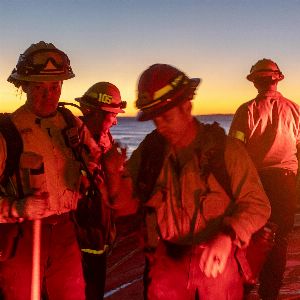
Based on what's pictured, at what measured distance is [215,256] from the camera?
327 centimetres

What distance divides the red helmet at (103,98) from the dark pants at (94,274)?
1522mm

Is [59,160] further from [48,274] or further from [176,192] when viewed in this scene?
[176,192]

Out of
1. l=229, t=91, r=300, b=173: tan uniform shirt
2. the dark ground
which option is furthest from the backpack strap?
l=229, t=91, r=300, b=173: tan uniform shirt

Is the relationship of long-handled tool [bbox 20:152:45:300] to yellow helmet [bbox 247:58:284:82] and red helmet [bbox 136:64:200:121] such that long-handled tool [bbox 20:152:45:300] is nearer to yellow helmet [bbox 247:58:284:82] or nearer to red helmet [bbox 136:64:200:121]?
red helmet [bbox 136:64:200:121]

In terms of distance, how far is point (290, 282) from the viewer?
761 cm

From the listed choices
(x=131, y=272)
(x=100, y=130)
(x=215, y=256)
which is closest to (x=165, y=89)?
(x=215, y=256)

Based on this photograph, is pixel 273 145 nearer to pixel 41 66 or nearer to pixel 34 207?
pixel 41 66

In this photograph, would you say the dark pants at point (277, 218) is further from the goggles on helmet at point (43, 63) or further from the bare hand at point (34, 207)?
the bare hand at point (34, 207)

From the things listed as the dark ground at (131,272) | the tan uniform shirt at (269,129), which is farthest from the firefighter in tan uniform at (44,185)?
the tan uniform shirt at (269,129)

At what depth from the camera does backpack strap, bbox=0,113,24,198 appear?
14.4 feet

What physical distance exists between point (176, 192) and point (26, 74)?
5.56ft

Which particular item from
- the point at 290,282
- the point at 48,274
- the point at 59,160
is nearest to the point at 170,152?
the point at 59,160

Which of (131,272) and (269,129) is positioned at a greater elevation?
(269,129)

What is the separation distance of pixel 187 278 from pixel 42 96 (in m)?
1.90
